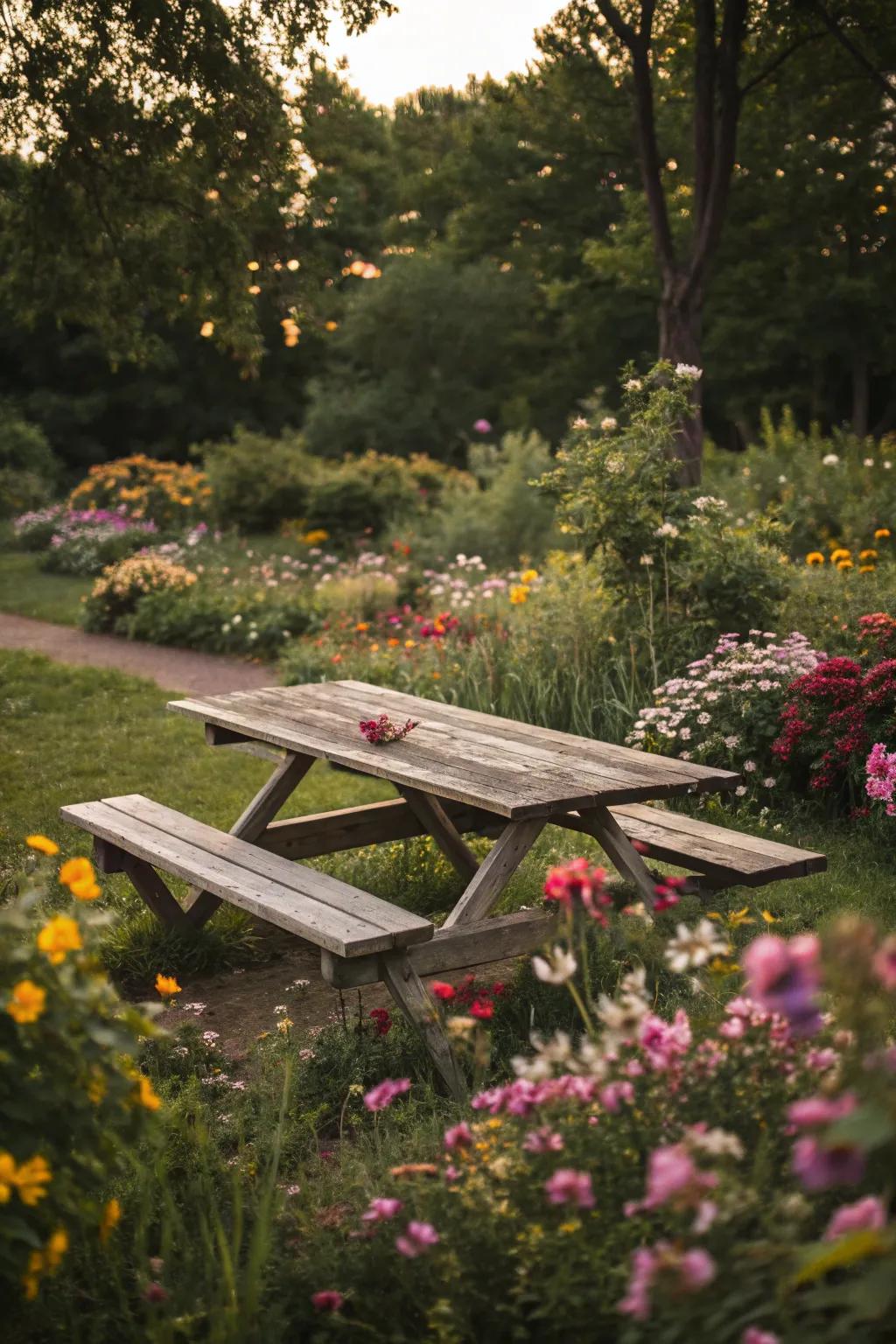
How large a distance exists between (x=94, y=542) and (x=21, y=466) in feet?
28.3

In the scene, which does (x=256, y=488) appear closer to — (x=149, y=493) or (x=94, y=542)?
(x=149, y=493)

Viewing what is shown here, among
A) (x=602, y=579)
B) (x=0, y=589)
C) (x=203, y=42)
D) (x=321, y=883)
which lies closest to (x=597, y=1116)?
(x=321, y=883)

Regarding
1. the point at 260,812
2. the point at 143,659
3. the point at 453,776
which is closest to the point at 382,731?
the point at 453,776

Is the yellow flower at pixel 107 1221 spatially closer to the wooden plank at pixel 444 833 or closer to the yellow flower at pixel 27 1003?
the yellow flower at pixel 27 1003

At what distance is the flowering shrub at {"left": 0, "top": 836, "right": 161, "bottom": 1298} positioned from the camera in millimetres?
2045

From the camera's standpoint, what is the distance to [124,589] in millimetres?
12094

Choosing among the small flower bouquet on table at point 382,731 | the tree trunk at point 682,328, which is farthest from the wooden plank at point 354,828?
the tree trunk at point 682,328

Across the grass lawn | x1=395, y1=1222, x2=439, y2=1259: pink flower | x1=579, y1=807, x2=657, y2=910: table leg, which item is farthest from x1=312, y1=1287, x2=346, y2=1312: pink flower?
the grass lawn

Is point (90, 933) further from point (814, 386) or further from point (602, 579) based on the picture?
point (814, 386)

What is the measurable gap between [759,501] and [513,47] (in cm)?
724

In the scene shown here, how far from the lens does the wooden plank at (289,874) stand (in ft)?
11.7

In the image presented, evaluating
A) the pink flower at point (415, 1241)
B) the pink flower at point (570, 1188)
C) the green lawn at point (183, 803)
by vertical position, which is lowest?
the green lawn at point (183, 803)

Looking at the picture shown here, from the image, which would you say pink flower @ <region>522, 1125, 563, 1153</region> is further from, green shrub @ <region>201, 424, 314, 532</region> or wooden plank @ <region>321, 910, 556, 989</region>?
green shrub @ <region>201, 424, 314, 532</region>

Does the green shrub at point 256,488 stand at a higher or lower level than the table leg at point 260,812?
higher
